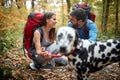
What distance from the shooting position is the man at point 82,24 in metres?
5.13

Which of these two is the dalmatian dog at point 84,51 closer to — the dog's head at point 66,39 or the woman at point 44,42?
the dog's head at point 66,39

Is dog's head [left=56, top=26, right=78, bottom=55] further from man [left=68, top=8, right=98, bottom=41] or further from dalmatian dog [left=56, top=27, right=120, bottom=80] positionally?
man [left=68, top=8, right=98, bottom=41]

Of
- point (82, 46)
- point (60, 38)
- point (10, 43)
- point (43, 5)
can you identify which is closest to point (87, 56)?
point (82, 46)

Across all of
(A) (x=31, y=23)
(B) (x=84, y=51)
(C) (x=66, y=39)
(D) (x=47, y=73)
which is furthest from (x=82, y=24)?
(D) (x=47, y=73)

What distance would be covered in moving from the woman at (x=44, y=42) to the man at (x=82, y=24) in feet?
2.75

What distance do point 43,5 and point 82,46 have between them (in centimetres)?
1944

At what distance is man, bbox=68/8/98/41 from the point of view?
202 inches

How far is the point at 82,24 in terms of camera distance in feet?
17.8

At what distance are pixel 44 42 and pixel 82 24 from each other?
1.51m

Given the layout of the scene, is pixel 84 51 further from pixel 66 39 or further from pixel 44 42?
pixel 44 42

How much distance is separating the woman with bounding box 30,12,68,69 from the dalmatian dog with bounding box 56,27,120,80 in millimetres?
1257

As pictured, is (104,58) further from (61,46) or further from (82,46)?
(61,46)

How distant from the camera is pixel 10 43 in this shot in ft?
32.7

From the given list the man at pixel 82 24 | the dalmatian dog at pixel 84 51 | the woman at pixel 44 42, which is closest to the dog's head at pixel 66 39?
the dalmatian dog at pixel 84 51
